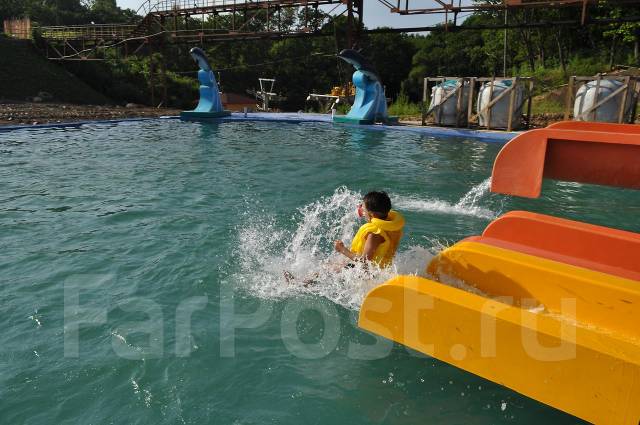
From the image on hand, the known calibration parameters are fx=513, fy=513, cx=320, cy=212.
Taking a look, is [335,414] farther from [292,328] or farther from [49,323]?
[49,323]

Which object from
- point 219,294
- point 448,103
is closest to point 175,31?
point 448,103

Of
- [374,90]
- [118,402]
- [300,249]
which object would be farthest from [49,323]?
[374,90]

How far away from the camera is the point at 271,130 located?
1705 centimetres

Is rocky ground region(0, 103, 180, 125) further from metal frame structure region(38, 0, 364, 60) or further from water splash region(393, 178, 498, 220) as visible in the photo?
water splash region(393, 178, 498, 220)

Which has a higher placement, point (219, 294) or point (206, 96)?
point (206, 96)

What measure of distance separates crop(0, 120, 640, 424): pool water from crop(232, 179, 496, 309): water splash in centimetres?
3

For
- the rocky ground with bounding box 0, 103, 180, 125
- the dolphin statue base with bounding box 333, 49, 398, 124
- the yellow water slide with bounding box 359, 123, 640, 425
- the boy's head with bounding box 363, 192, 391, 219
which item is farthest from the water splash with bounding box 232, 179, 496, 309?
the rocky ground with bounding box 0, 103, 180, 125

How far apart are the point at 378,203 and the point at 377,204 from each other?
1 cm

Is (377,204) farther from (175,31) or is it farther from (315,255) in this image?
(175,31)

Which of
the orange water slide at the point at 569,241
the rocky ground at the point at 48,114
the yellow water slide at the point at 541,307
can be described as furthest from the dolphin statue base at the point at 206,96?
the yellow water slide at the point at 541,307

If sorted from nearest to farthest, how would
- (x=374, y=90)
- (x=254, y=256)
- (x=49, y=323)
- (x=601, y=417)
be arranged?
(x=601, y=417)
(x=49, y=323)
(x=254, y=256)
(x=374, y=90)

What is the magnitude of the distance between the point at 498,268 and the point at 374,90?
50.2 ft

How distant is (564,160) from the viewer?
3754mm

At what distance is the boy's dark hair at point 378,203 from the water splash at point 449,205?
3329 millimetres
